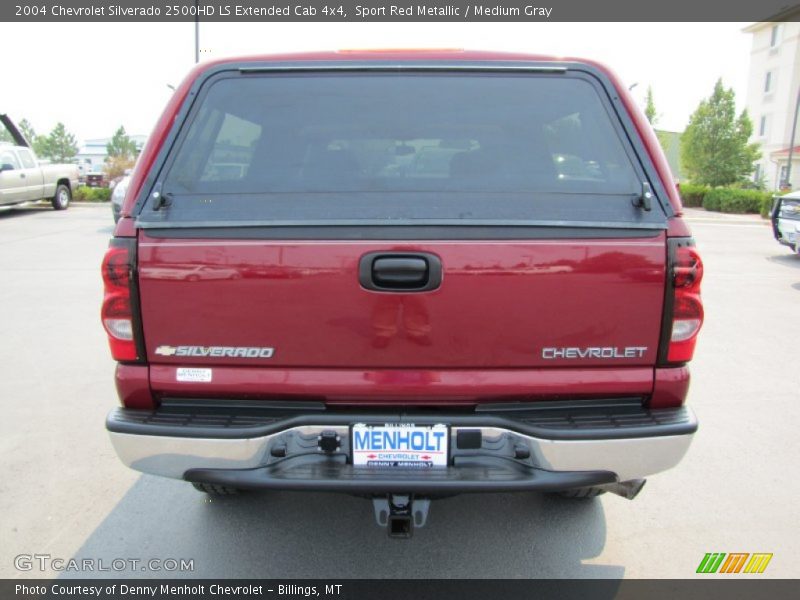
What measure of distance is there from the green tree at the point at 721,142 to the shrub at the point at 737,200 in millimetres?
10895

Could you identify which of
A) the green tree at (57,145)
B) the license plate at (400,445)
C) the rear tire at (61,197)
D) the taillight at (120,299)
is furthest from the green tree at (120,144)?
the license plate at (400,445)

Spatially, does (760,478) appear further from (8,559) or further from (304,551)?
(8,559)

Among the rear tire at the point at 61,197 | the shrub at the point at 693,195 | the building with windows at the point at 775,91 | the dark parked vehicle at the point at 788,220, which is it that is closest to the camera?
the dark parked vehicle at the point at 788,220

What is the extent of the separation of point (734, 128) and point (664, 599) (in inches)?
1573

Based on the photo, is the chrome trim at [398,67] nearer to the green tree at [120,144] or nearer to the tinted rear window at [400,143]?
the tinted rear window at [400,143]

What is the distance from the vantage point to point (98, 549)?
276 cm

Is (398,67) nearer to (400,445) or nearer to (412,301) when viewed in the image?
(412,301)

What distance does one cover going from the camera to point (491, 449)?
7.17ft

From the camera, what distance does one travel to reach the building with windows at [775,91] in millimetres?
43156

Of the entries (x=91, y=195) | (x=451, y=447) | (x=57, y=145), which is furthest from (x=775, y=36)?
(x=57, y=145)

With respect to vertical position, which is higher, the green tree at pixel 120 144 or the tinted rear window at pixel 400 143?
the green tree at pixel 120 144

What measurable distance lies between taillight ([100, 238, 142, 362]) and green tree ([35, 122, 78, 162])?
352 feet

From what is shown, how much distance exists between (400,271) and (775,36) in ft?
186

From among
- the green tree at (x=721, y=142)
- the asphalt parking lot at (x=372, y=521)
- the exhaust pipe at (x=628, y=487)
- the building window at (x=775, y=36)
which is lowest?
the asphalt parking lot at (x=372, y=521)
